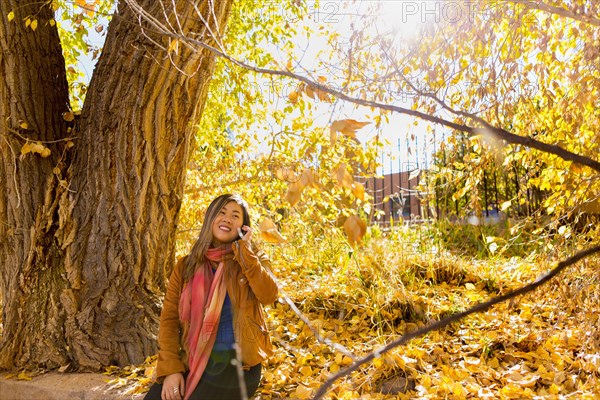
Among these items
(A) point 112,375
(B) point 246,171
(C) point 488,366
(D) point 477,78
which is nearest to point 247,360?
(A) point 112,375

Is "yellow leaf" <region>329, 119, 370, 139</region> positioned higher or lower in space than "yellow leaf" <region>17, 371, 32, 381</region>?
higher

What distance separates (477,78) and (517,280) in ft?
6.09

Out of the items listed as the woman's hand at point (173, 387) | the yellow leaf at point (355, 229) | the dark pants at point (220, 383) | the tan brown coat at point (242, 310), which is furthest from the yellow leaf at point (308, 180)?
the woman's hand at point (173, 387)

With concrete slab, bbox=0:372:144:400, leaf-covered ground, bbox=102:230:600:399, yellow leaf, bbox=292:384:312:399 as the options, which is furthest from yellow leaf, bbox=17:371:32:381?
yellow leaf, bbox=292:384:312:399

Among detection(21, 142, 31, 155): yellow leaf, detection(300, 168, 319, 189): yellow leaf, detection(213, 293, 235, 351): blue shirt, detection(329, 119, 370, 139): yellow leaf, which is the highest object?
detection(21, 142, 31, 155): yellow leaf

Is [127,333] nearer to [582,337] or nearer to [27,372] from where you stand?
[27,372]

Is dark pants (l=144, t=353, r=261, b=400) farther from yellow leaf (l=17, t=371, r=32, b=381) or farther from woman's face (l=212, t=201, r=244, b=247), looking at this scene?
yellow leaf (l=17, t=371, r=32, b=381)

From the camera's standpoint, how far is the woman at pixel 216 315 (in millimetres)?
2547

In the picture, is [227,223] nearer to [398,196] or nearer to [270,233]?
[270,233]

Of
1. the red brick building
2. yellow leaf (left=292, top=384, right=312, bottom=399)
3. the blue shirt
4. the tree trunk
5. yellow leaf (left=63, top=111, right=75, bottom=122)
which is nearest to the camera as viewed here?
the blue shirt

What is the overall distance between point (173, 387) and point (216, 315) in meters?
0.38

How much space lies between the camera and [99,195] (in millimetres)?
3678

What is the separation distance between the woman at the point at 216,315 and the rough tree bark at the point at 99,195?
3.35 feet

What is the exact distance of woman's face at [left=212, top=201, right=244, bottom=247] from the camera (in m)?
2.80
